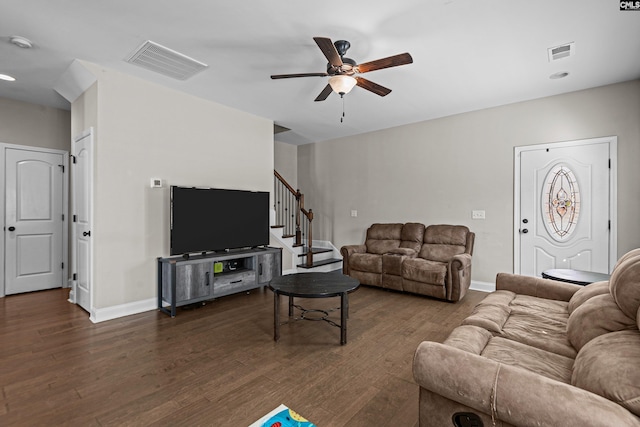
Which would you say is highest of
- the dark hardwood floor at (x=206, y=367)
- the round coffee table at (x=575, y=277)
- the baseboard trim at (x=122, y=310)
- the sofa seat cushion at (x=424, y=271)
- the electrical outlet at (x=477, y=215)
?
the electrical outlet at (x=477, y=215)

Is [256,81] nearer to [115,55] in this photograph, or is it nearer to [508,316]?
[115,55]

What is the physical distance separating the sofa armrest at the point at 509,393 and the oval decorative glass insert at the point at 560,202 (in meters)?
3.88

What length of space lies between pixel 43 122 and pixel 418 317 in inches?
234

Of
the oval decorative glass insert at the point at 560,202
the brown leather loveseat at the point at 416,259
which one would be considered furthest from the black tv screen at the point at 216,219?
the oval decorative glass insert at the point at 560,202

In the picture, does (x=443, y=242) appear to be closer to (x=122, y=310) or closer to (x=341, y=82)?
(x=341, y=82)

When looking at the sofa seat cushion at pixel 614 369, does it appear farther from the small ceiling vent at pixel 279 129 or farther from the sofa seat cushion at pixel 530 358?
the small ceiling vent at pixel 279 129

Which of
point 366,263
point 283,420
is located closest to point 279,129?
point 366,263

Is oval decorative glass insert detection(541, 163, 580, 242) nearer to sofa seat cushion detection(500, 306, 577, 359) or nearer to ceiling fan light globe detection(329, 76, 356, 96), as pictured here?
sofa seat cushion detection(500, 306, 577, 359)

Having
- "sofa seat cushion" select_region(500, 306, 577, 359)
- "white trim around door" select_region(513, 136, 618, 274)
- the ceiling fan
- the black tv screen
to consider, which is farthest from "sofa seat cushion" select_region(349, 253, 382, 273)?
the ceiling fan

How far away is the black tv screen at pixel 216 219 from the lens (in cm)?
378

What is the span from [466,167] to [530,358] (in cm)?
382

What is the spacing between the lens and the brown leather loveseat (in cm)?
414

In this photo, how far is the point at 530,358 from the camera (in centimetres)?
162

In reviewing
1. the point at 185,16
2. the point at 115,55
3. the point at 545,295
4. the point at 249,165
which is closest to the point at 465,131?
the point at 545,295
